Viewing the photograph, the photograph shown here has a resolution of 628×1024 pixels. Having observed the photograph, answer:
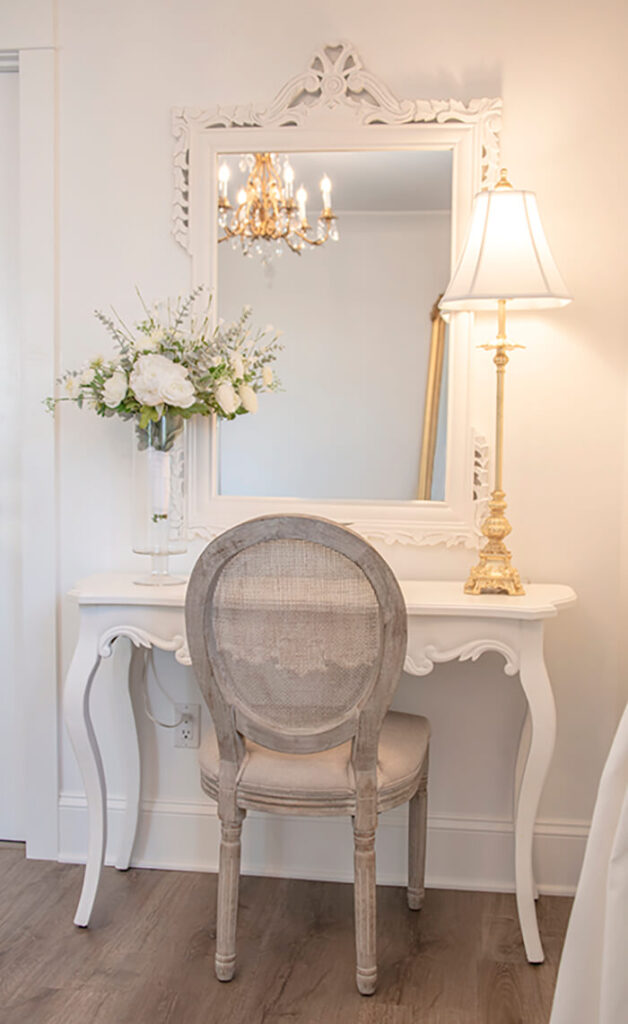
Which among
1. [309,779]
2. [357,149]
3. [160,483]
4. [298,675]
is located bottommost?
[309,779]

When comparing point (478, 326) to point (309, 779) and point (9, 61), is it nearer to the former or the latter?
point (309, 779)

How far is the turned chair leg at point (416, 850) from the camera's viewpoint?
2367mm

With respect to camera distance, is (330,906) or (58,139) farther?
(58,139)

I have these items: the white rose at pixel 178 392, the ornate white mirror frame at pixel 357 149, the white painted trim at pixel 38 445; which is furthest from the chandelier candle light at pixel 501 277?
the white painted trim at pixel 38 445

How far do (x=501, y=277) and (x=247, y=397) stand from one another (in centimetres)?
68

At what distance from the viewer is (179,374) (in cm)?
229

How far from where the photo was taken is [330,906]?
242 centimetres

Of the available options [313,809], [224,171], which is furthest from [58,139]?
[313,809]

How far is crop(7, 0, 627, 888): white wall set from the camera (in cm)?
243

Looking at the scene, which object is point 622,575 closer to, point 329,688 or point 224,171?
point 329,688

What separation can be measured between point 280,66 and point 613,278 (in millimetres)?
1023

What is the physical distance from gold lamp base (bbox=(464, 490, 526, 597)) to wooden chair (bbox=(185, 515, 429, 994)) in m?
0.47

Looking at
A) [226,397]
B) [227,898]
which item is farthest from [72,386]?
[227,898]

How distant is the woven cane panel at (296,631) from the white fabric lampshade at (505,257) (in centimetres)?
77
